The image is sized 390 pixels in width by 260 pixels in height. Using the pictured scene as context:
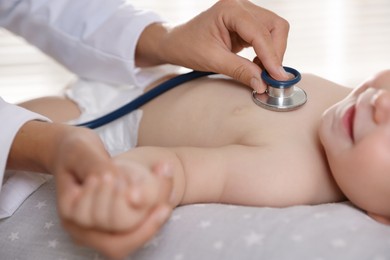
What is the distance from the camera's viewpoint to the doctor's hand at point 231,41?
0.99m

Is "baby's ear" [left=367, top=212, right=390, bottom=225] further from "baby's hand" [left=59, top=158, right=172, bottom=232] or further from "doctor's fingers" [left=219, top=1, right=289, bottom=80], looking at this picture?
"baby's hand" [left=59, top=158, right=172, bottom=232]

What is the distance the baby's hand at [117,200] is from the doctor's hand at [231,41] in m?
0.44

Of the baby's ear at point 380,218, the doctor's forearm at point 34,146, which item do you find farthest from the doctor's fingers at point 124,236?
the baby's ear at point 380,218

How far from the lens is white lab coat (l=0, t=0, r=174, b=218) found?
1.18 metres

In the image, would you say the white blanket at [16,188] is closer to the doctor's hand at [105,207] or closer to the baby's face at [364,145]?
the doctor's hand at [105,207]

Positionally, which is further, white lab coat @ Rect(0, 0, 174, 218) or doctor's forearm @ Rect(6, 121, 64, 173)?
white lab coat @ Rect(0, 0, 174, 218)

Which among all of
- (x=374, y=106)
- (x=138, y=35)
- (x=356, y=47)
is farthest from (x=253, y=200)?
(x=356, y=47)

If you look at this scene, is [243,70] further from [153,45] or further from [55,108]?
[55,108]

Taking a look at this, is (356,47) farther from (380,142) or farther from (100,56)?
(380,142)

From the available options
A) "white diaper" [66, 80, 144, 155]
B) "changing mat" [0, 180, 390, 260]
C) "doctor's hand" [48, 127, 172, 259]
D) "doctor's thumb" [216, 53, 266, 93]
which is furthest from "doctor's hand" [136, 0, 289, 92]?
"doctor's hand" [48, 127, 172, 259]

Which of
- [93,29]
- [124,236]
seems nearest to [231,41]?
[93,29]

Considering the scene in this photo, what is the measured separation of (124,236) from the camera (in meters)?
0.60

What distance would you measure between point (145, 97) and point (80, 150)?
477mm

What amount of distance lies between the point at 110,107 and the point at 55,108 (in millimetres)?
116
